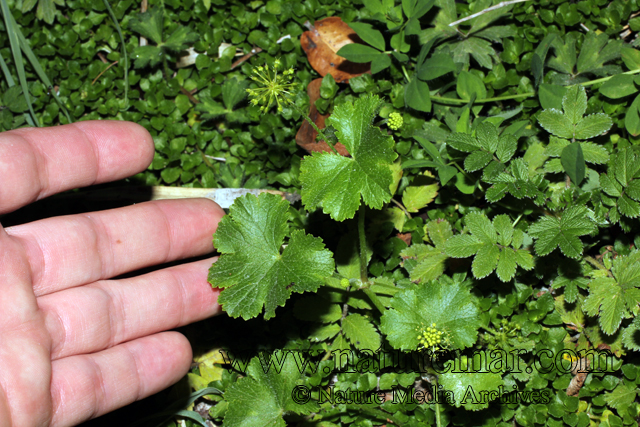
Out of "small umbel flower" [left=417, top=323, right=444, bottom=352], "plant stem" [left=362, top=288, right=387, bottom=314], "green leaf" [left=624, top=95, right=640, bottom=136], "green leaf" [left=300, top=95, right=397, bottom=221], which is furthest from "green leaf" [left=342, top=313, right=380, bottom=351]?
"green leaf" [left=624, top=95, right=640, bottom=136]

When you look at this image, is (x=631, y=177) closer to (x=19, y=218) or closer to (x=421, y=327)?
(x=421, y=327)

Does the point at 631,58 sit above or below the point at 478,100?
above

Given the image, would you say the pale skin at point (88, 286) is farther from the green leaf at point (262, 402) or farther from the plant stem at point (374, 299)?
the plant stem at point (374, 299)

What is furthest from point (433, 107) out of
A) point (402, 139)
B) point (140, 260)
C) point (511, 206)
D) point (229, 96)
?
point (140, 260)

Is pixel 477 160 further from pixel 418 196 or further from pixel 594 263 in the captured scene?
pixel 594 263

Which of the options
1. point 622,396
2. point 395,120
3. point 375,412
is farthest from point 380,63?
point 622,396

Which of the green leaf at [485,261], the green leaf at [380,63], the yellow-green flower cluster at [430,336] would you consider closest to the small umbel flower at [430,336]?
the yellow-green flower cluster at [430,336]
